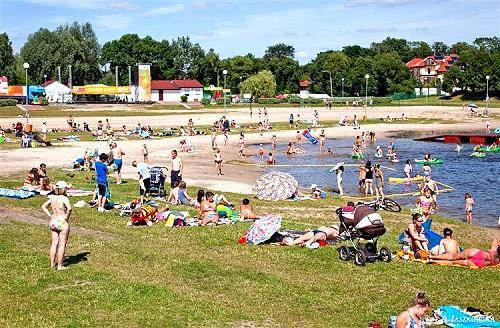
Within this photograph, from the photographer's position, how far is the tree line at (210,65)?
114m

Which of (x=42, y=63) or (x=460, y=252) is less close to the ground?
(x=42, y=63)

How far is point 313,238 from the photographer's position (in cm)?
1528

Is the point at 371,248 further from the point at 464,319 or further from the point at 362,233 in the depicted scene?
the point at 464,319

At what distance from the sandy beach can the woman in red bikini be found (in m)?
12.5

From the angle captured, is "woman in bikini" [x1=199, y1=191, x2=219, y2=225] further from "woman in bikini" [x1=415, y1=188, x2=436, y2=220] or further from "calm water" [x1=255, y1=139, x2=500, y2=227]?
"calm water" [x1=255, y1=139, x2=500, y2=227]

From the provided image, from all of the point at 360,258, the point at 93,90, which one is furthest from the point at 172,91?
the point at 360,258

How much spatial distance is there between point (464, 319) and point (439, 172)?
28.3 meters

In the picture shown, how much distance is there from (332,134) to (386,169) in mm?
22553

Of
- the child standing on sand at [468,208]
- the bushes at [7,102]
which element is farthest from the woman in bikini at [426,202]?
the bushes at [7,102]

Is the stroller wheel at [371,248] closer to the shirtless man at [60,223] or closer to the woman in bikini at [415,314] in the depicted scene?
the woman in bikini at [415,314]

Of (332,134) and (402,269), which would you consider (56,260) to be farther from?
(332,134)

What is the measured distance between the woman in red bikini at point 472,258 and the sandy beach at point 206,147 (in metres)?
12.5

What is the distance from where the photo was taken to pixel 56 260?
1303 centimetres

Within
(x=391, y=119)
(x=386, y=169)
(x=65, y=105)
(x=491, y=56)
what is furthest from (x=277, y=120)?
(x=491, y=56)
